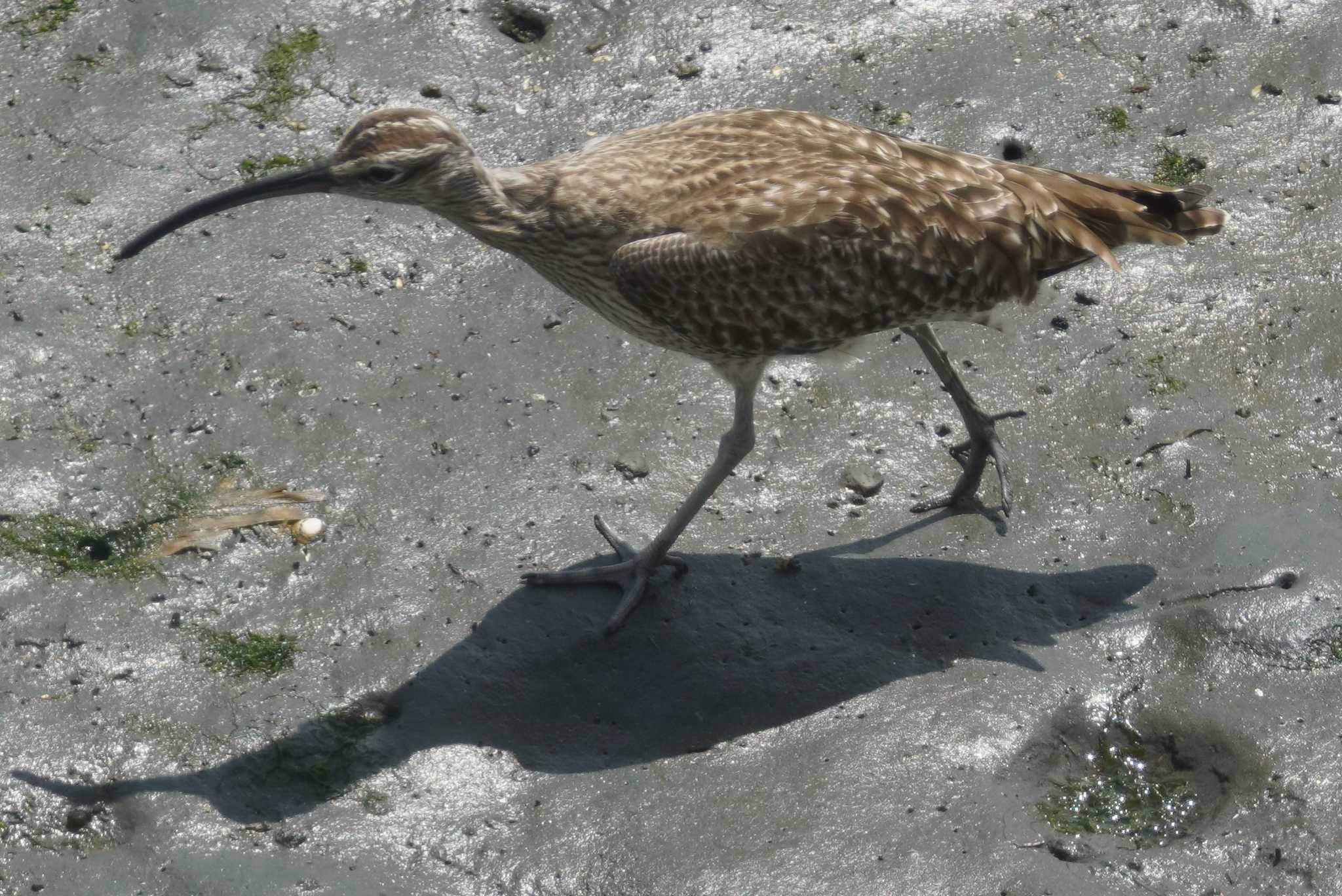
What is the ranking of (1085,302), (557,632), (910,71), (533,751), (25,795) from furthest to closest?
(910,71), (1085,302), (557,632), (533,751), (25,795)

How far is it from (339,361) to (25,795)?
2.53m

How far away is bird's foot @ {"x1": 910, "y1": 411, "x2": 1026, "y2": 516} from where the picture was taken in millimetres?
6785

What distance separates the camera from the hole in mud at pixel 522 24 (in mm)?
8562

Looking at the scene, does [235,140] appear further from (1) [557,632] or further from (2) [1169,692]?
(2) [1169,692]

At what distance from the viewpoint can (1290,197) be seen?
315 inches

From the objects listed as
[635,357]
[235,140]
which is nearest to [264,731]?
[635,357]

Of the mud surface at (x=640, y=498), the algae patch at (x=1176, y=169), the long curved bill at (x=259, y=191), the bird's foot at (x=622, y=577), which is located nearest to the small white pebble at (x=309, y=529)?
the mud surface at (x=640, y=498)

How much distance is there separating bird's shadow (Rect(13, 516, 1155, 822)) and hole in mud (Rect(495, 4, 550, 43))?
365 cm

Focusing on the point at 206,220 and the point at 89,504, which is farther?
the point at 206,220

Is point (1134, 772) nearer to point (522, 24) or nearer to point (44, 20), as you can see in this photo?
point (522, 24)

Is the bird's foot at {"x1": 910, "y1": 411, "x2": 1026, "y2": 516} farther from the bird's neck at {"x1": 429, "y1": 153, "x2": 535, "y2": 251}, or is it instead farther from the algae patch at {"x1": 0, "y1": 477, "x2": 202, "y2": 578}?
the algae patch at {"x1": 0, "y1": 477, "x2": 202, "y2": 578}

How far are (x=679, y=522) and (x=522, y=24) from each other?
3707 mm

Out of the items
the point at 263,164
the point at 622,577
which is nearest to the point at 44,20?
the point at 263,164

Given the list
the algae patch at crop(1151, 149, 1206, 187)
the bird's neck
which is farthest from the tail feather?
the bird's neck
